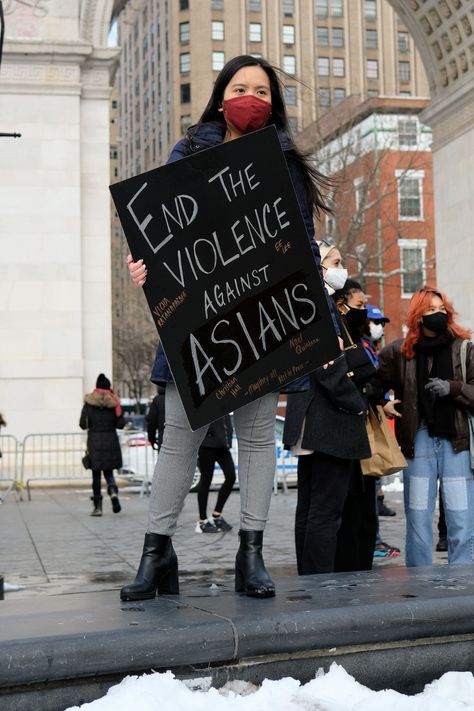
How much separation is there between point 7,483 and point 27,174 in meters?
5.96

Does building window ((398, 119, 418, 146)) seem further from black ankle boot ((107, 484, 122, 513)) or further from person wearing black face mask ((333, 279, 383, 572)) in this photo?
person wearing black face mask ((333, 279, 383, 572))

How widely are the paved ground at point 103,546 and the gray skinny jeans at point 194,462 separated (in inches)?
127

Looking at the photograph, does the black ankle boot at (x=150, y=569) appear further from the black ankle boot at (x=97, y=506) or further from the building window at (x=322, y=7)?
the building window at (x=322, y=7)

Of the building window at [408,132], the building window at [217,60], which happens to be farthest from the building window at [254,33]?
the building window at [408,132]

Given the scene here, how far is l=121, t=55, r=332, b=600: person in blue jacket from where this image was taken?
4.05 m

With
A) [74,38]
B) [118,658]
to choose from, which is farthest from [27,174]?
[118,658]

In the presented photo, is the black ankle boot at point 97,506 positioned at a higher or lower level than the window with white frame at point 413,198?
lower

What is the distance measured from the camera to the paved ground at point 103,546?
791 cm

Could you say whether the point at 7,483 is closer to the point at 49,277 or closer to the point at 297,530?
the point at 49,277

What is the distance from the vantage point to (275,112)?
4.38 metres

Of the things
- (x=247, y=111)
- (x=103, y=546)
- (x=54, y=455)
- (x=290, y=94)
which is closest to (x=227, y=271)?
(x=247, y=111)

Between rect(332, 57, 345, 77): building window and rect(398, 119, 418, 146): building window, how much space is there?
49102 mm

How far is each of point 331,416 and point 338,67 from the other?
297 feet

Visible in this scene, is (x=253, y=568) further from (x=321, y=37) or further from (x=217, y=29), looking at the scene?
(x=321, y=37)
